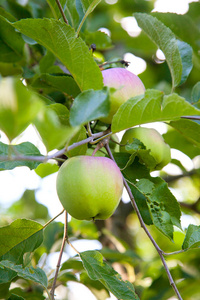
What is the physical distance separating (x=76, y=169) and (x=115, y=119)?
0.37ft

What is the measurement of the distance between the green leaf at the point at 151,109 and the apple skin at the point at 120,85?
0.08 metres

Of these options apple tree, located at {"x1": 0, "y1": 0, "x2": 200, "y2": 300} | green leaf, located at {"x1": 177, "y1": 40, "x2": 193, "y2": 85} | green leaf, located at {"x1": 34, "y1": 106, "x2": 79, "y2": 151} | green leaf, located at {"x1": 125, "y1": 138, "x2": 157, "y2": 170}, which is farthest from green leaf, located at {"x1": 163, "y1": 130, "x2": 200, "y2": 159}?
green leaf, located at {"x1": 34, "y1": 106, "x2": 79, "y2": 151}

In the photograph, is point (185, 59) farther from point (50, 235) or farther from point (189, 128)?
point (50, 235)

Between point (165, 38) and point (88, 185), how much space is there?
0.40m

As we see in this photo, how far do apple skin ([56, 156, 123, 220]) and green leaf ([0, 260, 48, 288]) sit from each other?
21 centimetres

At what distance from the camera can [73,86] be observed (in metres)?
0.81

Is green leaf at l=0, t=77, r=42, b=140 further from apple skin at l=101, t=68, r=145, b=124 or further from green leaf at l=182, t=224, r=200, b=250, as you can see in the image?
green leaf at l=182, t=224, r=200, b=250

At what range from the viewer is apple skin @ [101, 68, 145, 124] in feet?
2.33

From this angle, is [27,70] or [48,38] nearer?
Result: [48,38]

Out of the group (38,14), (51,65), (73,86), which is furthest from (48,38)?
(38,14)

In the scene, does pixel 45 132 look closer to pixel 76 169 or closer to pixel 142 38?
pixel 76 169

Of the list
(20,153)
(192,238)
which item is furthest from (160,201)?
(20,153)

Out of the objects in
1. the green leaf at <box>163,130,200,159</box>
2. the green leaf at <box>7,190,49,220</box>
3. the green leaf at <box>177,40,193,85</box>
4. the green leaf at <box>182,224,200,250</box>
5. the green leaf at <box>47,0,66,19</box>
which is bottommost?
the green leaf at <box>7,190,49,220</box>

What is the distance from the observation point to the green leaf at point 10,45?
1047mm
